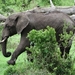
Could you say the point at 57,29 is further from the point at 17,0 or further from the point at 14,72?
the point at 17,0

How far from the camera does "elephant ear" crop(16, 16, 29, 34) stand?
1048cm

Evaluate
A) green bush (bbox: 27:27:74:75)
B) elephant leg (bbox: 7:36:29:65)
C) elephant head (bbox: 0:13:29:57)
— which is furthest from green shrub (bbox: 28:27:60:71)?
elephant head (bbox: 0:13:29:57)

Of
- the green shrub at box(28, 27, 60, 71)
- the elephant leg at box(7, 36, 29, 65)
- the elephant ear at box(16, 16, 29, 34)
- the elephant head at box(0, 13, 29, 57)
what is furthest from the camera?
the elephant head at box(0, 13, 29, 57)

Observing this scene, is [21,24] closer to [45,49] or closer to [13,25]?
[13,25]

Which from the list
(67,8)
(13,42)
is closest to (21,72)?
(67,8)

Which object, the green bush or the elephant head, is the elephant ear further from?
the green bush

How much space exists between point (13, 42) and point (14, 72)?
11.3m

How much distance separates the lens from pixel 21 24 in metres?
10.6

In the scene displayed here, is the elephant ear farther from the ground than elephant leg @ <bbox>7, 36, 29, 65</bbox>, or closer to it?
farther from the ground

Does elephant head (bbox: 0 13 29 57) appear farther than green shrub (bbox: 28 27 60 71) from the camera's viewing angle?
Yes

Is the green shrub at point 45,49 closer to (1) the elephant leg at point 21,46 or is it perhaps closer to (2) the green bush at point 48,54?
(2) the green bush at point 48,54

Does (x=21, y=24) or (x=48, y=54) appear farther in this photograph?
(x=21, y=24)

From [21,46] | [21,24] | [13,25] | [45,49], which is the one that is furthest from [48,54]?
[13,25]

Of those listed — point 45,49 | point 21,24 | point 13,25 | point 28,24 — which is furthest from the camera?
point 13,25
